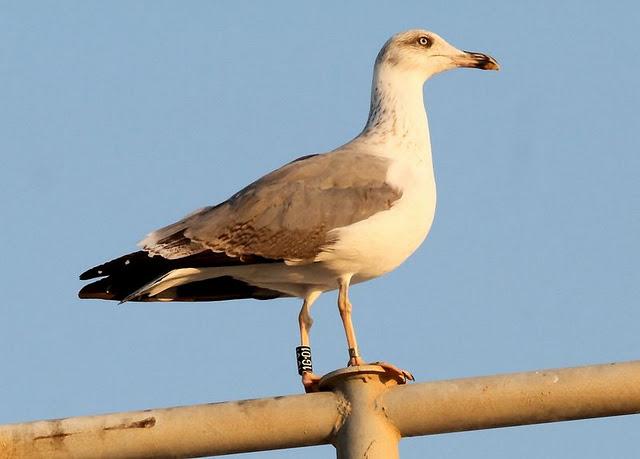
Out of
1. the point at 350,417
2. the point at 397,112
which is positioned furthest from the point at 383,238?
the point at 350,417

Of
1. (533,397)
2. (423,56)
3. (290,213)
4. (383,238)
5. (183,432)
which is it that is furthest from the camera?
(423,56)

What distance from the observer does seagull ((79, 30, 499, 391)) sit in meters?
7.04

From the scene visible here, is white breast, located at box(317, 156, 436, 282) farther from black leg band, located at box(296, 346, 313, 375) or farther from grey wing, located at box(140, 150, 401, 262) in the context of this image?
black leg band, located at box(296, 346, 313, 375)

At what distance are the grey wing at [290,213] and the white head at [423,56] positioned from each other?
1193mm

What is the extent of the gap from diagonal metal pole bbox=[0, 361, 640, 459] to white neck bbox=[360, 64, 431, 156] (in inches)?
162

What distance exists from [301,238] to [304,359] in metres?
0.80

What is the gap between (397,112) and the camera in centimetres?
822

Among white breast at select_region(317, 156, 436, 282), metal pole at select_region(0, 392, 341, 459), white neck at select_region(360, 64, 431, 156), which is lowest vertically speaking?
metal pole at select_region(0, 392, 341, 459)

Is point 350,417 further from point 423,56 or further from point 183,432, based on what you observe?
point 423,56

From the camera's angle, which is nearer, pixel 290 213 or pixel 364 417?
pixel 364 417

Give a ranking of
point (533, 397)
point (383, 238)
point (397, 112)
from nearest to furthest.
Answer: point (533, 397)
point (383, 238)
point (397, 112)

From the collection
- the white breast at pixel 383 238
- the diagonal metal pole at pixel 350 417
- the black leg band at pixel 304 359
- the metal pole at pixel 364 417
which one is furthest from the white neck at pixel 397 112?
the diagonal metal pole at pixel 350 417

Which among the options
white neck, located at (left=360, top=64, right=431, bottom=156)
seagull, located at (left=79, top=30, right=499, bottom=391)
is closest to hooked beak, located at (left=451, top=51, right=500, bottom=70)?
white neck, located at (left=360, top=64, right=431, bottom=156)

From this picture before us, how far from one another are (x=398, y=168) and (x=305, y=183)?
543mm
